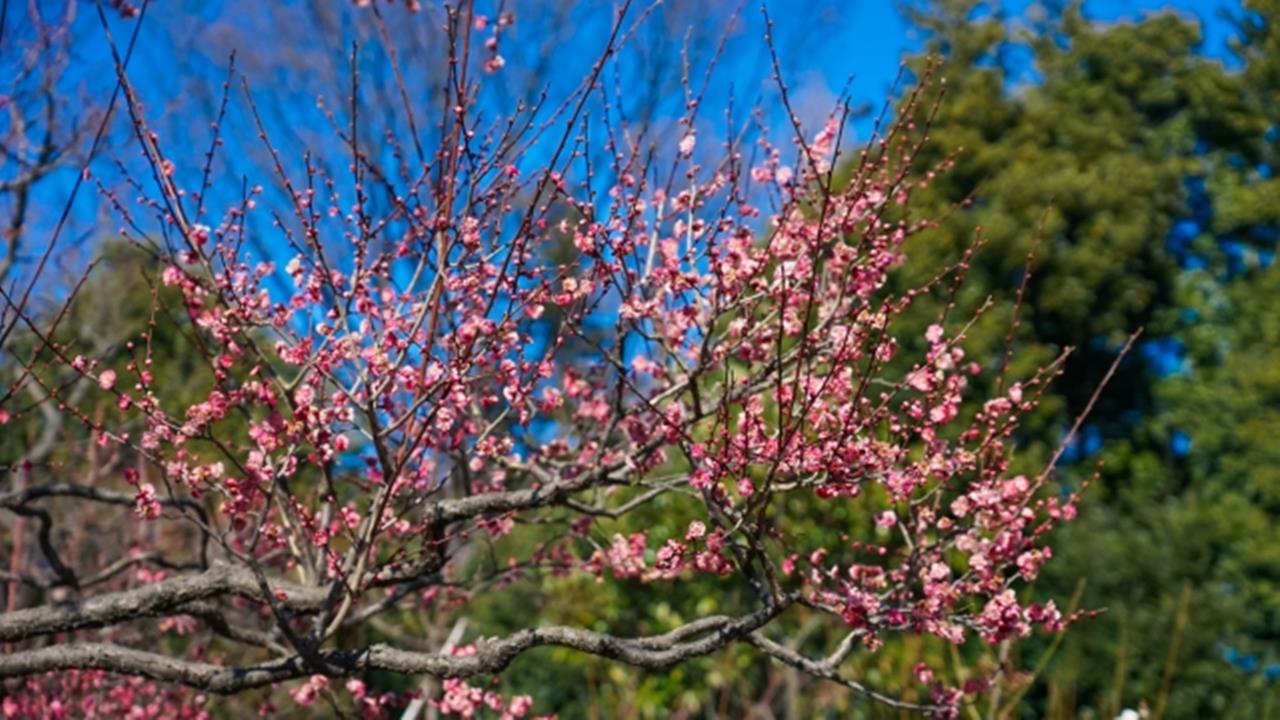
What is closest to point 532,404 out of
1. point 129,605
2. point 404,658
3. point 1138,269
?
point 404,658

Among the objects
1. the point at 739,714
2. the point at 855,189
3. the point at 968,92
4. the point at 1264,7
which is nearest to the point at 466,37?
the point at 855,189

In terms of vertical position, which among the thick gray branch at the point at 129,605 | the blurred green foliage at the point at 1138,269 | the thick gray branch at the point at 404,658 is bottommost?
the thick gray branch at the point at 404,658

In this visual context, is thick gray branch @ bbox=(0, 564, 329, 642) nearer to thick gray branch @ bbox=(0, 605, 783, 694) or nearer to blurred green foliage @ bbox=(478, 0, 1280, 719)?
thick gray branch @ bbox=(0, 605, 783, 694)

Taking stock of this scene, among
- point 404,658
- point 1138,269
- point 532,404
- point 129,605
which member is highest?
point 1138,269

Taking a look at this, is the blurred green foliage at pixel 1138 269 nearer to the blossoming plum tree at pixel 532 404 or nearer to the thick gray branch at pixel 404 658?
the blossoming plum tree at pixel 532 404

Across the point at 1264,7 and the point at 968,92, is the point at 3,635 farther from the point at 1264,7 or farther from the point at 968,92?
the point at 1264,7

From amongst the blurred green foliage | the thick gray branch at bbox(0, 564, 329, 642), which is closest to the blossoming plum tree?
the thick gray branch at bbox(0, 564, 329, 642)

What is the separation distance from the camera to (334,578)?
3055mm

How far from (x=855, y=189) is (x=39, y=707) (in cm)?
347

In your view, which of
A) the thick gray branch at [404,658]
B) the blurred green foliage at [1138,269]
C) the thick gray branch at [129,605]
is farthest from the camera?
the blurred green foliage at [1138,269]

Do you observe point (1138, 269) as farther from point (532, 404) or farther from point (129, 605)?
point (129, 605)

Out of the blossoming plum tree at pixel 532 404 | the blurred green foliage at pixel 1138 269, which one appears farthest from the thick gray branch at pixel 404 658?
the blurred green foliage at pixel 1138 269

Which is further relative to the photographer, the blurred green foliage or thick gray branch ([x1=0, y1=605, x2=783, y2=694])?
the blurred green foliage

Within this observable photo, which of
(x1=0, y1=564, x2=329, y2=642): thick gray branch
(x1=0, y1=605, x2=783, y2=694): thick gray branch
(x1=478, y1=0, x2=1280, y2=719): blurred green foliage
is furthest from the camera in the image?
(x1=478, y1=0, x2=1280, y2=719): blurred green foliage
